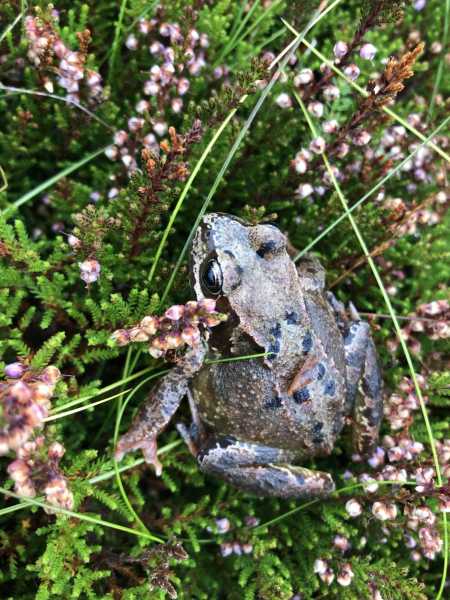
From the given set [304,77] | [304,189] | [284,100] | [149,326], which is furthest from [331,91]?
[149,326]

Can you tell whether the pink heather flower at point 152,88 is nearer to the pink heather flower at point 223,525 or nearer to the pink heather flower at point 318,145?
the pink heather flower at point 318,145

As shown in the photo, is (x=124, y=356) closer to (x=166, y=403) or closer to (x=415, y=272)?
(x=166, y=403)

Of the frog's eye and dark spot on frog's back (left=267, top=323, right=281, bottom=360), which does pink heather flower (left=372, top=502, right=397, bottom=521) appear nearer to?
dark spot on frog's back (left=267, top=323, right=281, bottom=360)

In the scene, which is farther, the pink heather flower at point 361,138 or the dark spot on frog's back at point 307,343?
the pink heather flower at point 361,138

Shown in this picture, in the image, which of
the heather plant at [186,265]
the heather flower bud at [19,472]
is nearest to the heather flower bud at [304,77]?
the heather plant at [186,265]

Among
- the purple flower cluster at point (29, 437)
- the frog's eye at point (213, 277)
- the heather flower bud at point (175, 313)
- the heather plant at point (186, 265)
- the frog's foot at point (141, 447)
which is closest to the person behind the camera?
the purple flower cluster at point (29, 437)

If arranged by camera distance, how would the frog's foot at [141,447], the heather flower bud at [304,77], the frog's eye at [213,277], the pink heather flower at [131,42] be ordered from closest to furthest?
the frog's eye at [213,277] → the frog's foot at [141,447] → the heather flower bud at [304,77] → the pink heather flower at [131,42]

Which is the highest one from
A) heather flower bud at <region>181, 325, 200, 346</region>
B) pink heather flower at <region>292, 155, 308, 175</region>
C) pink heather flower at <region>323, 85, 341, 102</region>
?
pink heather flower at <region>323, 85, 341, 102</region>

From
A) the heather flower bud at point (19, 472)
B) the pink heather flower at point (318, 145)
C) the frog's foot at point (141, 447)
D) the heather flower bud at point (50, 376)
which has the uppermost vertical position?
the pink heather flower at point (318, 145)

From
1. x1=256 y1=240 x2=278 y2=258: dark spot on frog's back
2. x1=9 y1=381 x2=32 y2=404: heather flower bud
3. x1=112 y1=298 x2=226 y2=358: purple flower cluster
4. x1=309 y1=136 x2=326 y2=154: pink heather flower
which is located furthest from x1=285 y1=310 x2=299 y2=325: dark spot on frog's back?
x1=9 y1=381 x2=32 y2=404: heather flower bud
